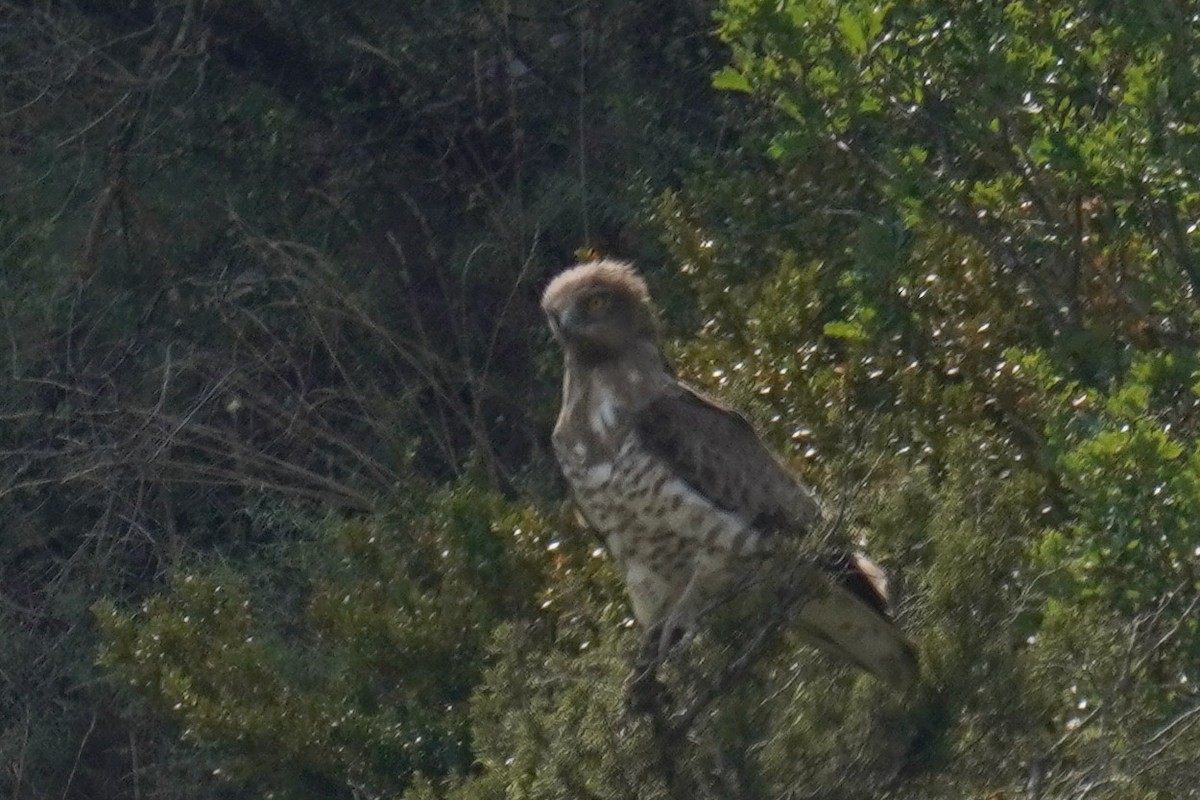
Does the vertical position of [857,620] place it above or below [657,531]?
below

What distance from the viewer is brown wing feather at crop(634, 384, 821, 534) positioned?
5.80 metres

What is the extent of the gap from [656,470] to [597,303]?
24.0 inches

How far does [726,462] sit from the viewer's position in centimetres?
583

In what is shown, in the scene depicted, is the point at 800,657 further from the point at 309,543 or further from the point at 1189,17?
the point at 309,543

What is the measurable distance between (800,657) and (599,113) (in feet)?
17.0

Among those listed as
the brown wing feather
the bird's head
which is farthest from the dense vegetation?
the bird's head

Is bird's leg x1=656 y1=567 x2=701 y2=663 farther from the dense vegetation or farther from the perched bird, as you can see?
the dense vegetation

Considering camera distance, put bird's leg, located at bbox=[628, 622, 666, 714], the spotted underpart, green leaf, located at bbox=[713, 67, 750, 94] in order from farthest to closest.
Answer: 1. the spotted underpart
2. green leaf, located at bbox=[713, 67, 750, 94]
3. bird's leg, located at bbox=[628, 622, 666, 714]

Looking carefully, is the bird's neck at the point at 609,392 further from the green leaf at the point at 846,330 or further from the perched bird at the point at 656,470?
the green leaf at the point at 846,330

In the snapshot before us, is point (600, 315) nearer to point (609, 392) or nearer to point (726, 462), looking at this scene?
point (609, 392)

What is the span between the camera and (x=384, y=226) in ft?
33.0

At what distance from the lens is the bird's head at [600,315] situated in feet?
20.3

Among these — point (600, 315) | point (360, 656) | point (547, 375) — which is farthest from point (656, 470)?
Answer: point (547, 375)

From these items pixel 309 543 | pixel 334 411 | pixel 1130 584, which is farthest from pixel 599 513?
pixel 334 411
